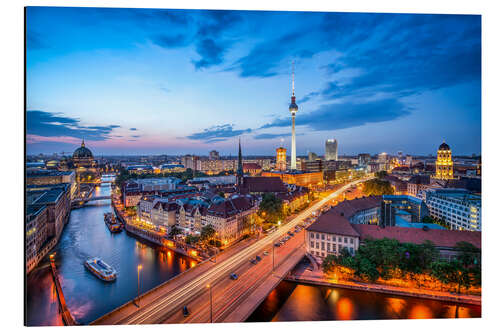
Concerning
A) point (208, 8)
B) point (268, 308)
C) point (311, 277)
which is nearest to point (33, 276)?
point (268, 308)

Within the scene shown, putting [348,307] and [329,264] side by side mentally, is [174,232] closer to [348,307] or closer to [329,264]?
[329,264]

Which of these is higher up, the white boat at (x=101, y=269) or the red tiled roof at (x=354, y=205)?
the red tiled roof at (x=354, y=205)

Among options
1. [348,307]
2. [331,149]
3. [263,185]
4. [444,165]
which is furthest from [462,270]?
[331,149]

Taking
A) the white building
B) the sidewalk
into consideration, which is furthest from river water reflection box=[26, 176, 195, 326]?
the white building

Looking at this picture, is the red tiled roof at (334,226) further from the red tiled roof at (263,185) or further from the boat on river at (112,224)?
the red tiled roof at (263,185)

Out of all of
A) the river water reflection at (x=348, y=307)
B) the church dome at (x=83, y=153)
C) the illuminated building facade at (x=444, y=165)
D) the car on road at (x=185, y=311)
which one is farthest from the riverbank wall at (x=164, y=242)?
the church dome at (x=83, y=153)

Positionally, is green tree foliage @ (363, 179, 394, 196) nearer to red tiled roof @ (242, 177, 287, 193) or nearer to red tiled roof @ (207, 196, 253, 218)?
red tiled roof @ (242, 177, 287, 193)

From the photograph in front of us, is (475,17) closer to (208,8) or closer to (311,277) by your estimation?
(208,8)
